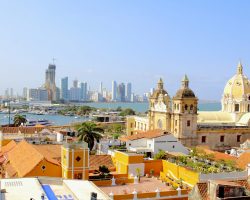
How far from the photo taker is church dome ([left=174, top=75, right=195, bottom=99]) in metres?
52.2

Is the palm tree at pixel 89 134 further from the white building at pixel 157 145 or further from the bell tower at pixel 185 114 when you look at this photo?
the bell tower at pixel 185 114

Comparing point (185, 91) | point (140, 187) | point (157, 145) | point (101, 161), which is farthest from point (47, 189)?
point (185, 91)

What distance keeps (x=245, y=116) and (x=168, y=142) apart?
77.7 feet

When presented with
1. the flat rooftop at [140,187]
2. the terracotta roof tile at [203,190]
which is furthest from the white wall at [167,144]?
the terracotta roof tile at [203,190]

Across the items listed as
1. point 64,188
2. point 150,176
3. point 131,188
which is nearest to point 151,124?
point 150,176

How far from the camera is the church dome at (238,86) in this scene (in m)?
59.7

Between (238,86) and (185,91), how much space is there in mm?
11559

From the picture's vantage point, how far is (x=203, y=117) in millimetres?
59031

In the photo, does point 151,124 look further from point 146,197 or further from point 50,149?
point 146,197

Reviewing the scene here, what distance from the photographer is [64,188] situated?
2156cm

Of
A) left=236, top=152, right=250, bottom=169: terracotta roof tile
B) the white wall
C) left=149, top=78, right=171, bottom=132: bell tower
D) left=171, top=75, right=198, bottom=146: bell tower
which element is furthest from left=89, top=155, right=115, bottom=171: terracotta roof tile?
left=149, top=78, right=171, bottom=132: bell tower

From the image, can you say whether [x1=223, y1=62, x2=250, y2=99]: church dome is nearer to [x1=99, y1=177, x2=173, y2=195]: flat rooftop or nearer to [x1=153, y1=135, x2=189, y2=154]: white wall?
[x1=153, y1=135, x2=189, y2=154]: white wall

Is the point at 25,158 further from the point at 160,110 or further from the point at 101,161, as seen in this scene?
the point at 160,110

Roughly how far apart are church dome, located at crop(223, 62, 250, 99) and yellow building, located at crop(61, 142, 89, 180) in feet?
124
